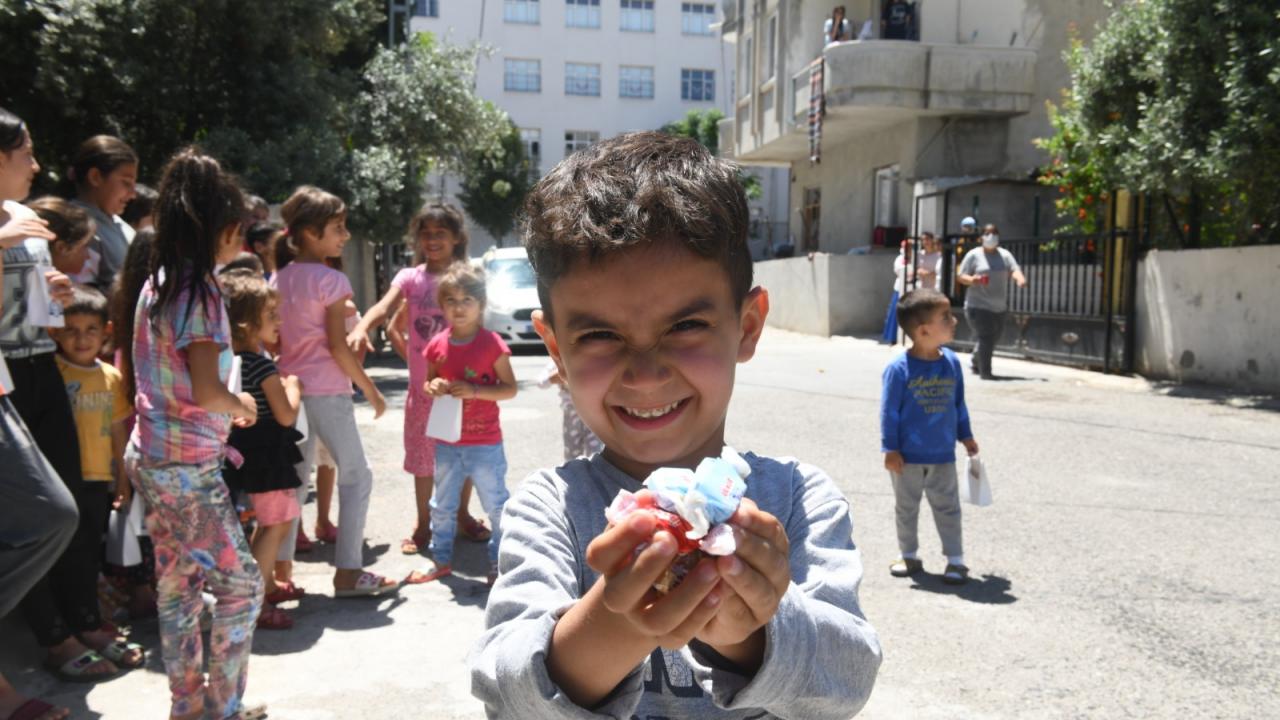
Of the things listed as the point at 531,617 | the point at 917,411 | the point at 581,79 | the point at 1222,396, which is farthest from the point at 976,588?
the point at 581,79

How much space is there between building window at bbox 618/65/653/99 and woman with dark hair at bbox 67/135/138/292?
4529cm

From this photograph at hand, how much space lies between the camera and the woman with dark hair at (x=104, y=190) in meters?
4.80

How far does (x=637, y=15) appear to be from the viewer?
160 ft

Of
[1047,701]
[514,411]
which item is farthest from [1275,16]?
[1047,701]

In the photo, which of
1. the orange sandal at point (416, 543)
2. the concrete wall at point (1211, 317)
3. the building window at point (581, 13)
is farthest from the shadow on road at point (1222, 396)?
the building window at point (581, 13)

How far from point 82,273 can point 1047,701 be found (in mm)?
4467

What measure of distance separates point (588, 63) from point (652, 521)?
4941 centimetres

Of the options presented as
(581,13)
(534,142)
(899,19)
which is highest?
(581,13)

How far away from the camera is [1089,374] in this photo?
13.4 m

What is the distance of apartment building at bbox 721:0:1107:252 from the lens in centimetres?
1919

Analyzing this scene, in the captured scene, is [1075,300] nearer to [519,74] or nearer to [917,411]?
[917,411]

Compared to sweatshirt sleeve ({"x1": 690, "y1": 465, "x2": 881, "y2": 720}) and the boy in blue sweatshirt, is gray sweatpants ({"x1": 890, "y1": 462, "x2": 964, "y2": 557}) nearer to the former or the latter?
the boy in blue sweatshirt

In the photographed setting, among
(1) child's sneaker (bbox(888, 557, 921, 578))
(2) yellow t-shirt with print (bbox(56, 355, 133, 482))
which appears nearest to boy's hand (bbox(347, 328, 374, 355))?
(2) yellow t-shirt with print (bbox(56, 355, 133, 482))

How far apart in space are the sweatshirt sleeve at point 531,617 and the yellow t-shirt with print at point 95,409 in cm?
322
